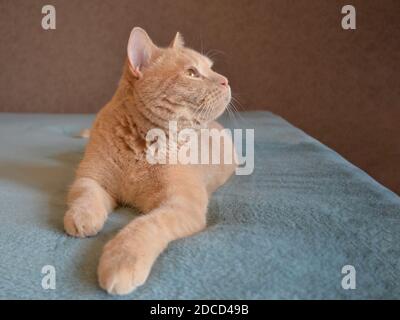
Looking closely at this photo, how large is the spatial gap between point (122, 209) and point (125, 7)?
2.32 m

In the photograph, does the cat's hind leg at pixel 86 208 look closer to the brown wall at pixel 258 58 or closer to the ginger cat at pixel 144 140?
the ginger cat at pixel 144 140

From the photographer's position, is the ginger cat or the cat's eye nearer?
the ginger cat

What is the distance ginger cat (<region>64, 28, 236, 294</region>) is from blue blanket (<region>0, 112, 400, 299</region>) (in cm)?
5

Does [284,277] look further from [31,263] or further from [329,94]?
[329,94]

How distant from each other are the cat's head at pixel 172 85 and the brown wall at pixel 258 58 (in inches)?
73.8

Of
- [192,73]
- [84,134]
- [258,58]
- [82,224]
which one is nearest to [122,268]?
[82,224]

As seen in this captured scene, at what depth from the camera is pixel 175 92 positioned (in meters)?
1.04

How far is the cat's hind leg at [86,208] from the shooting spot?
2.56 feet

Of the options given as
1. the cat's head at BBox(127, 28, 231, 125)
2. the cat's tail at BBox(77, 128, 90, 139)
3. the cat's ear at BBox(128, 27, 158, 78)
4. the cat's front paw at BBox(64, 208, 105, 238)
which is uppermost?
the cat's ear at BBox(128, 27, 158, 78)

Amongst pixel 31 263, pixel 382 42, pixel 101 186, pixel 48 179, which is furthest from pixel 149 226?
pixel 382 42

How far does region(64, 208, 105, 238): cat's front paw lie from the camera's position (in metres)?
0.77

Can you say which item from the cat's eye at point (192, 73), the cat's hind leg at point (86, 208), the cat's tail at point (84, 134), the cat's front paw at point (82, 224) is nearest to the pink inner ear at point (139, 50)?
the cat's eye at point (192, 73)

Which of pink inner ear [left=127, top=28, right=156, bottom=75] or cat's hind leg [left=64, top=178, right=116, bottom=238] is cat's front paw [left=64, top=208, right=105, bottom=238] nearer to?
cat's hind leg [left=64, top=178, right=116, bottom=238]

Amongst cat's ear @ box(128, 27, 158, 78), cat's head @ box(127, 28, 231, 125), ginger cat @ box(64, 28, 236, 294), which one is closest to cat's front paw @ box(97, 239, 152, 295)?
ginger cat @ box(64, 28, 236, 294)
